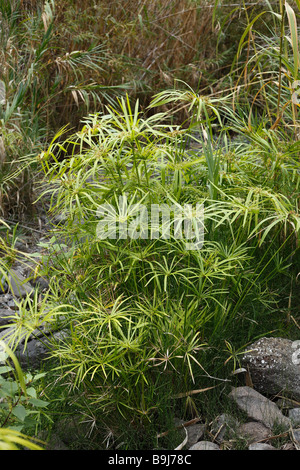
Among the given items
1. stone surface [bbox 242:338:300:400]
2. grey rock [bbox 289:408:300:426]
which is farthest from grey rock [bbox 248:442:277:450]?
stone surface [bbox 242:338:300:400]

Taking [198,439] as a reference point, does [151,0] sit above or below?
above

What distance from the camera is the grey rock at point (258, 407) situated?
173cm

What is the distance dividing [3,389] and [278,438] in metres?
0.91

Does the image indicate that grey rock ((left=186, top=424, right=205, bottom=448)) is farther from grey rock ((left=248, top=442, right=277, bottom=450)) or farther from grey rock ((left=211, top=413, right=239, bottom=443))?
grey rock ((left=248, top=442, right=277, bottom=450))

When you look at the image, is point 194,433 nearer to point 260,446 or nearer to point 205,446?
point 205,446

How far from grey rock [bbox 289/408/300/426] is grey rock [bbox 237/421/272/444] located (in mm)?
95

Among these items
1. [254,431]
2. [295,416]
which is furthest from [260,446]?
[295,416]

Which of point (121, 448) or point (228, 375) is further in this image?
point (228, 375)

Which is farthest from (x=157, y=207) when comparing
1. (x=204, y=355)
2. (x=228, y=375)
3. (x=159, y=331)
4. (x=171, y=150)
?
(x=228, y=375)

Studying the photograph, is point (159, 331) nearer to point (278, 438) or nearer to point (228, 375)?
point (228, 375)

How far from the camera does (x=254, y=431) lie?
1700mm

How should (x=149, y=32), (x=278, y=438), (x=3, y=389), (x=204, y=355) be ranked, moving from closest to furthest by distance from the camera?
(x=3, y=389), (x=278, y=438), (x=204, y=355), (x=149, y=32)

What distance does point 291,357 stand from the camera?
1.88m

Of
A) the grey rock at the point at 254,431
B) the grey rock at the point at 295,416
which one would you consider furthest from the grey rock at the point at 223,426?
the grey rock at the point at 295,416
